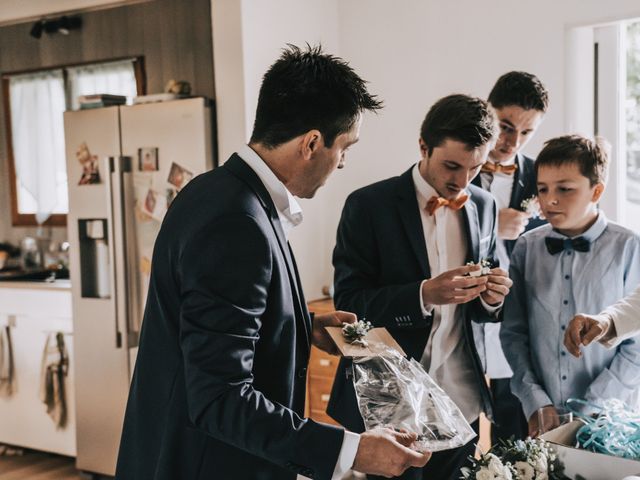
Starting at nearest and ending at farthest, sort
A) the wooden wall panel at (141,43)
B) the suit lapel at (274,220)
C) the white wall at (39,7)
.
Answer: the suit lapel at (274,220)
the wooden wall panel at (141,43)
the white wall at (39,7)

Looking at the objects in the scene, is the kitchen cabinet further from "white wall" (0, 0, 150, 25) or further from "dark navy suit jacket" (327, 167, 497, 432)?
"dark navy suit jacket" (327, 167, 497, 432)

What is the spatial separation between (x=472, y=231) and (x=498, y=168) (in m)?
0.45

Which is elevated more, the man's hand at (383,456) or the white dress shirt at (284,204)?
the white dress shirt at (284,204)

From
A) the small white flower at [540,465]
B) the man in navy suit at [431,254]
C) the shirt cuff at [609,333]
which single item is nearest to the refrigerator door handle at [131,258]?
the man in navy suit at [431,254]

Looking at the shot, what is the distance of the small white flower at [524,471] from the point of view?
1.50m

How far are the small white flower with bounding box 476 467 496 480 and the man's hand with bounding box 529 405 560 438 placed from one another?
1.49 feet

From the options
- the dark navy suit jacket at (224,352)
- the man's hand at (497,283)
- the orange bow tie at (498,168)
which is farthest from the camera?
the orange bow tie at (498,168)

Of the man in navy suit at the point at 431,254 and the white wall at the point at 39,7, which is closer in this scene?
the man in navy suit at the point at 431,254

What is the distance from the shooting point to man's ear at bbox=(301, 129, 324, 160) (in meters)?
1.40

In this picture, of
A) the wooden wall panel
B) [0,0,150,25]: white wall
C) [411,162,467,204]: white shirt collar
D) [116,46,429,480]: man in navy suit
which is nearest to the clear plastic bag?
[116,46,429,480]: man in navy suit

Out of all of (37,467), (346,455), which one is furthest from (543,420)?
(37,467)

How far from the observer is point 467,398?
82.5 inches

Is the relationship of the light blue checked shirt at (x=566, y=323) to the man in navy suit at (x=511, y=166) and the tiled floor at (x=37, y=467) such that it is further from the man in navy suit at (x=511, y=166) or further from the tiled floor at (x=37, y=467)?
the tiled floor at (x=37, y=467)

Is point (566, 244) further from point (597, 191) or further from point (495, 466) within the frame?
point (495, 466)
